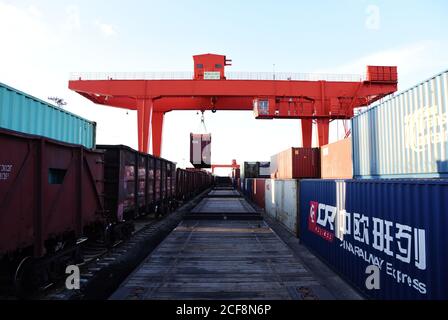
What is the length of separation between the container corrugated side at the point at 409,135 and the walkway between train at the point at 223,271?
14.4 feet

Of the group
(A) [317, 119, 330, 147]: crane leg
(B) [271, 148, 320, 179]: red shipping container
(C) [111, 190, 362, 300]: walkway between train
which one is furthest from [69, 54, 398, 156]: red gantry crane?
(C) [111, 190, 362, 300]: walkway between train

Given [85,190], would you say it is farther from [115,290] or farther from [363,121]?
[363,121]

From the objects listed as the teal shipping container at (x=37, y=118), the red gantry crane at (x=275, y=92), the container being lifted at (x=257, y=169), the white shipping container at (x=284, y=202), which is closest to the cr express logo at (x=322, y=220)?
the white shipping container at (x=284, y=202)

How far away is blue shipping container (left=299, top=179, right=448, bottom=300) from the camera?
539cm

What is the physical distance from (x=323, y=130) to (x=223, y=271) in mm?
25223

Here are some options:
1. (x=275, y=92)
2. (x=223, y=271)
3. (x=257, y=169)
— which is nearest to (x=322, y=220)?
(x=223, y=271)

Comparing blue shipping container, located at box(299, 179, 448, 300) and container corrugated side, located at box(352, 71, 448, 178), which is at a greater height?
container corrugated side, located at box(352, 71, 448, 178)

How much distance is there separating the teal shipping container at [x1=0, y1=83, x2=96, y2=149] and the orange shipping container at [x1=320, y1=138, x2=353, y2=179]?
11496 mm

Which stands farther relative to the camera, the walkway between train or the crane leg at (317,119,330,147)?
the crane leg at (317,119,330,147)

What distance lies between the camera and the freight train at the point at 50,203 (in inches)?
259

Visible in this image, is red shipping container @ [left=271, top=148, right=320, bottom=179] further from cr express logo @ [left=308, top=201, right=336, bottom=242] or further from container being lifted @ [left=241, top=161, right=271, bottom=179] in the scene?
container being lifted @ [left=241, top=161, right=271, bottom=179]

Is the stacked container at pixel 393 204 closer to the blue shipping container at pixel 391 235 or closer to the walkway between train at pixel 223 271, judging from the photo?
the blue shipping container at pixel 391 235
